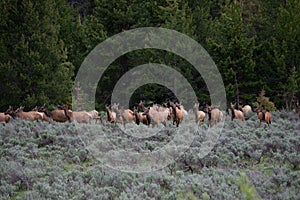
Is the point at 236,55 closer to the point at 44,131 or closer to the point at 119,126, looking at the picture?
the point at 119,126

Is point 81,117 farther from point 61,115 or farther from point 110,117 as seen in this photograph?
point 110,117

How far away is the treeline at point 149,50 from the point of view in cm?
2359

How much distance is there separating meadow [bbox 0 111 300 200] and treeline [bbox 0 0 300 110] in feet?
30.7

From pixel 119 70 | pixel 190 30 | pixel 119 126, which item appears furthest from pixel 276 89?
pixel 119 126

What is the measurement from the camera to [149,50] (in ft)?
91.1

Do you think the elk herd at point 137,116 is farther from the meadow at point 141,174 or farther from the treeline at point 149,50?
the treeline at point 149,50

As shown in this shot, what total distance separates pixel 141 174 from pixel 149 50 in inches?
739

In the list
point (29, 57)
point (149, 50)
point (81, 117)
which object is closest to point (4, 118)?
point (81, 117)

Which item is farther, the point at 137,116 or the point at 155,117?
the point at 137,116

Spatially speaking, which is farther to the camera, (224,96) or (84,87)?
(84,87)

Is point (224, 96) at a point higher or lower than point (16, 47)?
lower

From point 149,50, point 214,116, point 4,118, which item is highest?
point 149,50

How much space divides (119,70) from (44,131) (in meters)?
17.7

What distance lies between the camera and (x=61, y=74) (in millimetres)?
24141
